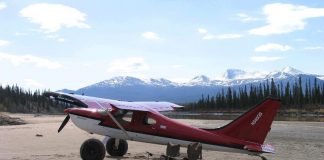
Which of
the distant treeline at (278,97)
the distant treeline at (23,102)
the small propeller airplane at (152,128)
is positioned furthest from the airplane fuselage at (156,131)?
the distant treeline at (23,102)

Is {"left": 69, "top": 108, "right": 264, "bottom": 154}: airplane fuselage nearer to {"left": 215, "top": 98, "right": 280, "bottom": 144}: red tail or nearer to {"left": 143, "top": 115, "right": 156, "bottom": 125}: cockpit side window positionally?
{"left": 143, "top": 115, "right": 156, "bottom": 125}: cockpit side window

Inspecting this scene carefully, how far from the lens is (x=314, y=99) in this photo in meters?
90.4

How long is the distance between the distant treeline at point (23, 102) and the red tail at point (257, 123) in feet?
393

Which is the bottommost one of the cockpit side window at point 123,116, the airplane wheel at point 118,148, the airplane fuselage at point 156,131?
the airplane wheel at point 118,148

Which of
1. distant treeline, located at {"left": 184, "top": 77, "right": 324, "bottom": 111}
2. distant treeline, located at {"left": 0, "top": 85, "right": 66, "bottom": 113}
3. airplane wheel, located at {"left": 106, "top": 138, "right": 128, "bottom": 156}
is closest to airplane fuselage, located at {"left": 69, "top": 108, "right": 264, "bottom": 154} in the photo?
airplane wheel, located at {"left": 106, "top": 138, "right": 128, "bottom": 156}

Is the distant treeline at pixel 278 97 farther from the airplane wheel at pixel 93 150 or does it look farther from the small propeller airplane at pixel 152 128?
the airplane wheel at pixel 93 150

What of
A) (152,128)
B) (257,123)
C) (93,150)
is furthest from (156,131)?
(257,123)

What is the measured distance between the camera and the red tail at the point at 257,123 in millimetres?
16125

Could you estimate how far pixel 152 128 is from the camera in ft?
57.5

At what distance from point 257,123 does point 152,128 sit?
355cm

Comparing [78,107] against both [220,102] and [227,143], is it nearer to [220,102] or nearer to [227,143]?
[227,143]

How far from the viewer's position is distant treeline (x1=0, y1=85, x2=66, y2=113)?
138m

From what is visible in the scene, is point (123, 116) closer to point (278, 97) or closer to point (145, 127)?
point (145, 127)

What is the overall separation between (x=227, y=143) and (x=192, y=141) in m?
1.17
